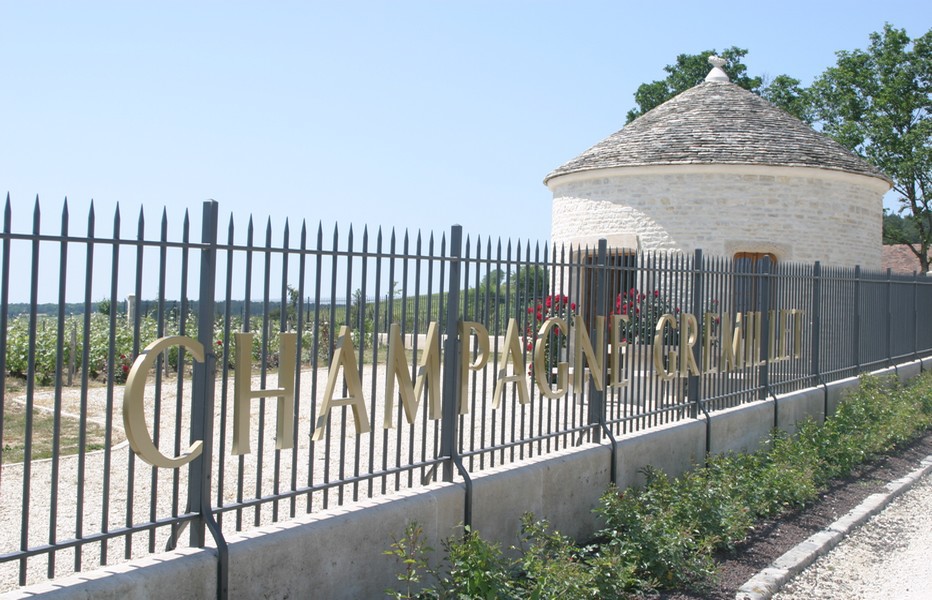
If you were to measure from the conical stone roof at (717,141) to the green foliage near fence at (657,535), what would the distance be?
8.32 meters

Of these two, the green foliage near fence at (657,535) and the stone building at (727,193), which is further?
the stone building at (727,193)

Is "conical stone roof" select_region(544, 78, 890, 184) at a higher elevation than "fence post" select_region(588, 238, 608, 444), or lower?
higher

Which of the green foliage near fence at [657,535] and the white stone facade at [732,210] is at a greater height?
the white stone facade at [732,210]

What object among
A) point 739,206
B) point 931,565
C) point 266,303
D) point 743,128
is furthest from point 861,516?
point 743,128

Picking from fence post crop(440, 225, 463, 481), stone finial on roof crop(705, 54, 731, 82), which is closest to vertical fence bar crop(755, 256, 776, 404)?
fence post crop(440, 225, 463, 481)

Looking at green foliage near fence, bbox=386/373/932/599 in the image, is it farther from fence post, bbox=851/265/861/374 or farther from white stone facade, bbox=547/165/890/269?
white stone facade, bbox=547/165/890/269

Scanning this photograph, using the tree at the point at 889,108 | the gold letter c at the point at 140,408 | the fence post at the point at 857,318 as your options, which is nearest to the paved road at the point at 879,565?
the gold letter c at the point at 140,408

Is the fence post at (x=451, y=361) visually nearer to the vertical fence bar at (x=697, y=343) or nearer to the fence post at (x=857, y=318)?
the vertical fence bar at (x=697, y=343)

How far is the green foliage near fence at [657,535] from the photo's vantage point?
14.6 feet

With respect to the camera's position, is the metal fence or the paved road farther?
the paved road

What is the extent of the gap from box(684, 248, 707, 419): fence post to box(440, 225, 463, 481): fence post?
372 centimetres

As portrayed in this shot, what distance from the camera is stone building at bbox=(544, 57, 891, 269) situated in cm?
1722

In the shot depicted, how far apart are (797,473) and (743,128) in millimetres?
12231

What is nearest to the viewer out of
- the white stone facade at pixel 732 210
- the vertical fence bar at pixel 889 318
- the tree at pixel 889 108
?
the vertical fence bar at pixel 889 318
